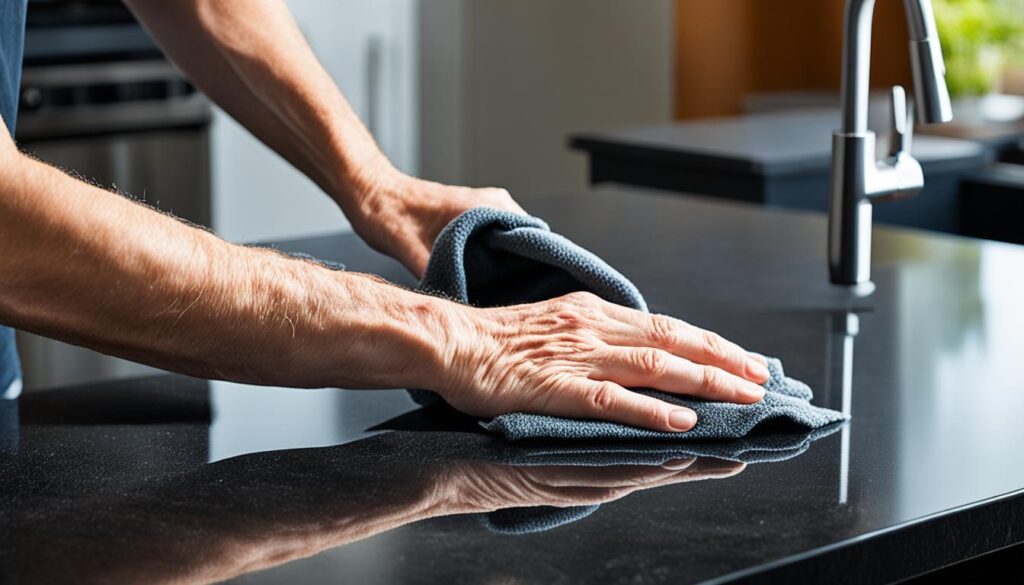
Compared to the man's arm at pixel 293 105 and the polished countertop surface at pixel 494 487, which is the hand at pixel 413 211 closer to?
the man's arm at pixel 293 105

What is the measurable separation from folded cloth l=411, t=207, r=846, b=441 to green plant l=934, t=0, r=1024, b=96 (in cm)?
255

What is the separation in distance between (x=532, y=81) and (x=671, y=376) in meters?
3.61

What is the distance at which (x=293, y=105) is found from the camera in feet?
4.46

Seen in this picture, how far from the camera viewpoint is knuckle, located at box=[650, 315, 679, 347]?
3.23 feet

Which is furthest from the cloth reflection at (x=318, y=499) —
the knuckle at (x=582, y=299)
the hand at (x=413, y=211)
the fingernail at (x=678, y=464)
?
the hand at (x=413, y=211)

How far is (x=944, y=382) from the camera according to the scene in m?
1.08

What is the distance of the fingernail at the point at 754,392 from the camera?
958 mm

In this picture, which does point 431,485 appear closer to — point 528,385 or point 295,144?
point 528,385

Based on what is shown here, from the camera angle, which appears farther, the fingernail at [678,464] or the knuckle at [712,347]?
the knuckle at [712,347]

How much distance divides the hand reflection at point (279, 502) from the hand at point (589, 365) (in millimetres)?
39

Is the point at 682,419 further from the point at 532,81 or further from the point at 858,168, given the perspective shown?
the point at 532,81

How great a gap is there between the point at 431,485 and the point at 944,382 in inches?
17.3

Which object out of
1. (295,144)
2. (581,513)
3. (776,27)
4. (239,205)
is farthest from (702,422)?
(776,27)

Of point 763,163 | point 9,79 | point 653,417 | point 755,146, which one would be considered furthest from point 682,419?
point 755,146
